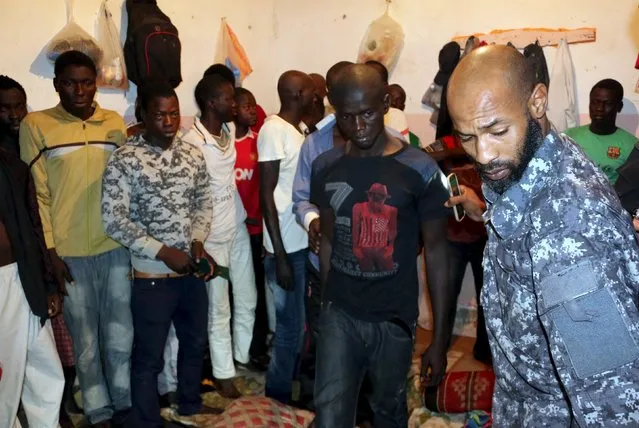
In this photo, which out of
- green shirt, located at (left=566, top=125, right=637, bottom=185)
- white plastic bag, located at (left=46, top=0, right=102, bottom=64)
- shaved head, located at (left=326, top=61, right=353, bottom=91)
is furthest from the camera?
green shirt, located at (left=566, top=125, right=637, bottom=185)

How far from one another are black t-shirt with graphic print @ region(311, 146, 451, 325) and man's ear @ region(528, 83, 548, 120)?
112 centimetres

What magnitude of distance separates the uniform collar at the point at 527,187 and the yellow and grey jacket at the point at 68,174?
2.53m

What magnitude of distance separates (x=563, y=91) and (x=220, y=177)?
9.06 feet

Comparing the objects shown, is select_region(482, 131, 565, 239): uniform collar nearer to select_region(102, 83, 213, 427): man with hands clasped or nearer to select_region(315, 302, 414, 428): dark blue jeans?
select_region(315, 302, 414, 428): dark blue jeans

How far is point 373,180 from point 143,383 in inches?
66.3

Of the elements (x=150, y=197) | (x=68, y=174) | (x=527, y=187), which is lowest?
(x=150, y=197)

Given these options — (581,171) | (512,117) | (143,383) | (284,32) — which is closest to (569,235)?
(581,171)

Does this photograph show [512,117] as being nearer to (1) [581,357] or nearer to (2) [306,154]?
(1) [581,357]

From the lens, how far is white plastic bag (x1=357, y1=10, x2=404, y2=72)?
571 centimetres

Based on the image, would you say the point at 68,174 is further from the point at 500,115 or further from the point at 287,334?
the point at 500,115

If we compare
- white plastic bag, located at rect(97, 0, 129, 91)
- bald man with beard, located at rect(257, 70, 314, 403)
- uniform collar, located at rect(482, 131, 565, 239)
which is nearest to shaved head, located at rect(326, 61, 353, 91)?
bald man with beard, located at rect(257, 70, 314, 403)

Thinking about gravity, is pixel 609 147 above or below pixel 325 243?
above

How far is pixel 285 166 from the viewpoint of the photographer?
3934mm

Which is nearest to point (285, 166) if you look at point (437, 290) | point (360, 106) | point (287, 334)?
point (287, 334)
